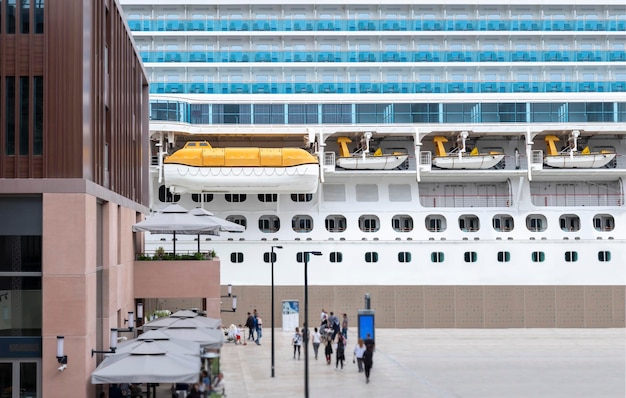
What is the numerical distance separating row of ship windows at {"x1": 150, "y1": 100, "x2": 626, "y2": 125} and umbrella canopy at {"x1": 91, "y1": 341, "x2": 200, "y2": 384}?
71.5ft

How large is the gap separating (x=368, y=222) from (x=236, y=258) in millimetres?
6200

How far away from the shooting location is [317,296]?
120 feet

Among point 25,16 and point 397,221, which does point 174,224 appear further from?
point 397,221

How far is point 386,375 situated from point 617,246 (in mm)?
17297

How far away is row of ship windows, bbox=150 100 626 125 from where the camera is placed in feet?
126

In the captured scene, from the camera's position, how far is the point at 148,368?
16.5 m

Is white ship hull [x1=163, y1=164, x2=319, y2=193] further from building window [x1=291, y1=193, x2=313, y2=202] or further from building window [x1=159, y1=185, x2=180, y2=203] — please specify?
building window [x1=159, y1=185, x2=180, y2=203]

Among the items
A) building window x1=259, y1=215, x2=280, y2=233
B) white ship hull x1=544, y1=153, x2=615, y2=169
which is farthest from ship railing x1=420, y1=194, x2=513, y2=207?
building window x1=259, y1=215, x2=280, y2=233

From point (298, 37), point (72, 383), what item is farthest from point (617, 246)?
point (72, 383)

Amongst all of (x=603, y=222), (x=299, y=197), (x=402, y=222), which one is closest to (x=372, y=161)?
(x=402, y=222)

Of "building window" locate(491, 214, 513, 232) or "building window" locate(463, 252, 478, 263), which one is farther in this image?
"building window" locate(491, 214, 513, 232)

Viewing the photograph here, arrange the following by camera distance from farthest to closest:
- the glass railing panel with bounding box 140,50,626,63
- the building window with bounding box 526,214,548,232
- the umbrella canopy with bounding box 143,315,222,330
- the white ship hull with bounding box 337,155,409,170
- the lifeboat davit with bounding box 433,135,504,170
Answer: the glass railing panel with bounding box 140,50,626,63 → the building window with bounding box 526,214,548,232 → the lifeboat davit with bounding box 433,135,504,170 → the white ship hull with bounding box 337,155,409,170 → the umbrella canopy with bounding box 143,315,222,330

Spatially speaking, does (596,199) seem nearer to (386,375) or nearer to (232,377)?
(386,375)

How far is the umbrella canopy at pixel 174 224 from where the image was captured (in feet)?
86.3
